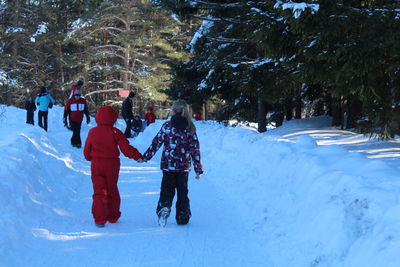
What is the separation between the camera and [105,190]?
215 inches

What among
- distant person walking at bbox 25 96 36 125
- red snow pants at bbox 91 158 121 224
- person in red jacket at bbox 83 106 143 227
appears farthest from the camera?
distant person walking at bbox 25 96 36 125

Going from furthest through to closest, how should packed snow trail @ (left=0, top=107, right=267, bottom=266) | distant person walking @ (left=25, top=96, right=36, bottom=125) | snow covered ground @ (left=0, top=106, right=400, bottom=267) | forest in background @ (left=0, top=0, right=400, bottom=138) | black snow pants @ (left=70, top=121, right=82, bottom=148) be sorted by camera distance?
1. distant person walking @ (left=25, top=96, right=36, bottom=125)
2. black snow pants @ (left=70, top=121, right=82, bottom=148)
3. forest in background @ (left=0, top=0, right=400, bottom=138)
4. packed snow trail @ (left=0, top=107, right=267, bottom=266)
5. snow covered ground @ (left=0, top=106, right=400, bottom=267)

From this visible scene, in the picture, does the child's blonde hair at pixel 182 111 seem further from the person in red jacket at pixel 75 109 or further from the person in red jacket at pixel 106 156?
the person in red jacket at pixel 75 109

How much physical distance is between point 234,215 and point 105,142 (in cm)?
232

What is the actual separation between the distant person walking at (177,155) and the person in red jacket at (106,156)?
437 millimetres

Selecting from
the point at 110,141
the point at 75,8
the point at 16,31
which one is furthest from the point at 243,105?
the point at 75,8

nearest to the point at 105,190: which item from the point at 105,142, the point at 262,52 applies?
the point at 105,142

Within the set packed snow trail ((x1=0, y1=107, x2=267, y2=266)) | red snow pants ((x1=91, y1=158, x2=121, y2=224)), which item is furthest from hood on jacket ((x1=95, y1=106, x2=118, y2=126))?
packed snow trail ((x1=0, y1=107, x2=267, y2=266))

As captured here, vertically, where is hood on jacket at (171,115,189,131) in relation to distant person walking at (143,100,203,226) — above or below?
above

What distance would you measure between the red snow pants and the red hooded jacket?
0.11 m

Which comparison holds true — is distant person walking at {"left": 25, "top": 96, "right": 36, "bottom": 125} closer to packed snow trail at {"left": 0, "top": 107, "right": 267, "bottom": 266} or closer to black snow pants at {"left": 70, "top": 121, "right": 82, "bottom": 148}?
black snow pants at {"left": 70, "top": 121, "right": 82, "bottom": 148}

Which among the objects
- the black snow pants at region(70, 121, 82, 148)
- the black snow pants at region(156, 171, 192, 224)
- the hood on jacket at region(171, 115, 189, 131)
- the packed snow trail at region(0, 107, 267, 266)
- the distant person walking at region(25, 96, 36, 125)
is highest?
the distant person walking at region(25, 96, 36, 125)

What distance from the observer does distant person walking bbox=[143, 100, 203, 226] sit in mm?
5398

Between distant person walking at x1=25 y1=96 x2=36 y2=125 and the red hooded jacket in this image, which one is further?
distant person walking at x1=25 y1=96 x2=36 y2=125
